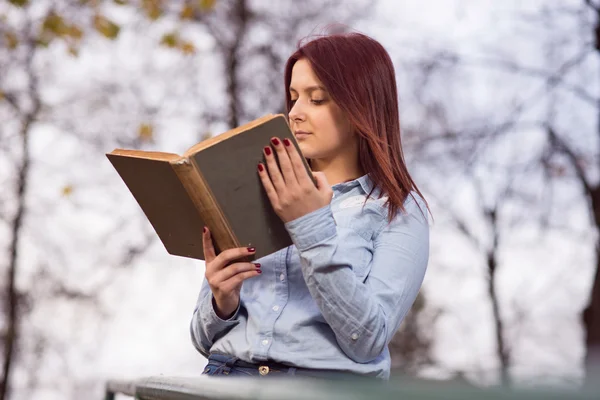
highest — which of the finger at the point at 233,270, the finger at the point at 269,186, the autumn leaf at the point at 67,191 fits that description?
the autumn leaf at the point at 67,191

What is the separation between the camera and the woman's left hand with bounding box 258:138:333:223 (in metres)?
1.71

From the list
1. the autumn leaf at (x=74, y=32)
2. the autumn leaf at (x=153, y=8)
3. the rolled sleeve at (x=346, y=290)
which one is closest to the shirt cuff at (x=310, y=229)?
the rolled sleeve at (x=346, y=290)

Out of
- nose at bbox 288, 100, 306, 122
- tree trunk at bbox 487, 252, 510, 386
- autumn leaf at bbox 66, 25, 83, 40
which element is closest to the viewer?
nose at bbox 288, 100, 306, 122

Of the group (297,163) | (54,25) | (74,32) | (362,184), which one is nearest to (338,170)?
(362,184)

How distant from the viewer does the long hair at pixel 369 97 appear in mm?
2004

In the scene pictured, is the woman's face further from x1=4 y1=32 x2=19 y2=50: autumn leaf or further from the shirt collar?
x1=4 y1=32 x2=19 y2=50: autumn leaf

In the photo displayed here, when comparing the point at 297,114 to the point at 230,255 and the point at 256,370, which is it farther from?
the point at 256,370

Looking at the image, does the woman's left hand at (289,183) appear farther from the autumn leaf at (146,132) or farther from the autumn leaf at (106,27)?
A: the autumn leaf at (146,132)

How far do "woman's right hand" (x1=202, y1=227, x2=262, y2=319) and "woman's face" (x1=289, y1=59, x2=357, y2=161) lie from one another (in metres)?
0.38

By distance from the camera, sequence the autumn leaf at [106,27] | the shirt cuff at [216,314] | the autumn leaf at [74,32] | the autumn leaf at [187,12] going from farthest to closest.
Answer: the autumn leaf at [187,12], the autumn leaf at [74,32], the autumn leaf at [106,27], the shirt cuff at [216,314]

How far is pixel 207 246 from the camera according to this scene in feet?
6.04

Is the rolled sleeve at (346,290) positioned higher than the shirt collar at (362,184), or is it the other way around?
the shirt collar at (362,184)

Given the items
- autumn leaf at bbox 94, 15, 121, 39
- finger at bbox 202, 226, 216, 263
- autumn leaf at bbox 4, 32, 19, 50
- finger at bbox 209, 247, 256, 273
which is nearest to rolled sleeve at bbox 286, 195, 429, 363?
finger at bbox 209, 247, 256, 273

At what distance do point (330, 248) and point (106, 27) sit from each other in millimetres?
5629
